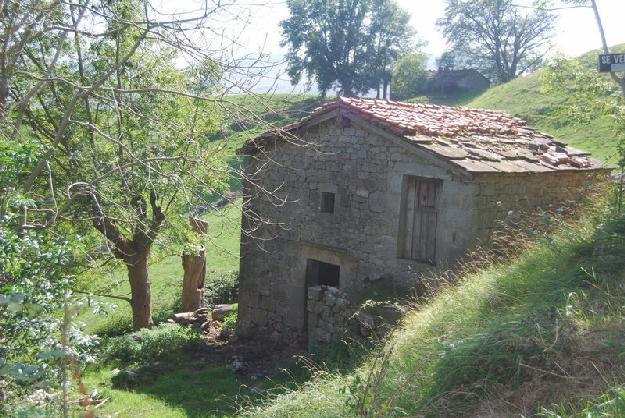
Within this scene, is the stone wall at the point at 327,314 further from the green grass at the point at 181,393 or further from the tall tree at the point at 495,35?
the tall tree at the point at 495,35

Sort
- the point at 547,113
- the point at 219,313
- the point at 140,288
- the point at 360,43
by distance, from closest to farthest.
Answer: the point at 140,288, the point at 219,313, the point at 547,113, the point at 360,43

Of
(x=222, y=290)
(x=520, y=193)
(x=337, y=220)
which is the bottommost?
(x=222, y=290)

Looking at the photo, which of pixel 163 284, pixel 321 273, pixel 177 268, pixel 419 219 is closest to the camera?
pixel 419 219

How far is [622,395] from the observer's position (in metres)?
3.62

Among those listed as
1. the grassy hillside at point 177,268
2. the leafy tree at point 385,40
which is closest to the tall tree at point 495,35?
the leafy tree at point 385,40

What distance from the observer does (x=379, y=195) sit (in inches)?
419

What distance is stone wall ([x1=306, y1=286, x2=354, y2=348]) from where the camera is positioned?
31.9ft

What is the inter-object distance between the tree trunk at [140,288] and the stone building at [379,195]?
81.6 inches

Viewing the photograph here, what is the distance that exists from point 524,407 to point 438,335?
1.92 m

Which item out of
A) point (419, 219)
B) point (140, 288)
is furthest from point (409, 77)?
point (419, 219)

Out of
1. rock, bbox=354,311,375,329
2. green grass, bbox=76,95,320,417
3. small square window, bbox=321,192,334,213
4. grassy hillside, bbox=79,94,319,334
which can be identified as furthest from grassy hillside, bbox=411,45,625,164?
green grass, bbox=76,95,320,417

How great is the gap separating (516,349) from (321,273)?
756 centimetres

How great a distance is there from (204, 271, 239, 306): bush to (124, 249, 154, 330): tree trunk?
268 centimetres

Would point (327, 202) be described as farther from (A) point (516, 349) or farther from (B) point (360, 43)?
(B) point (360, 43)
